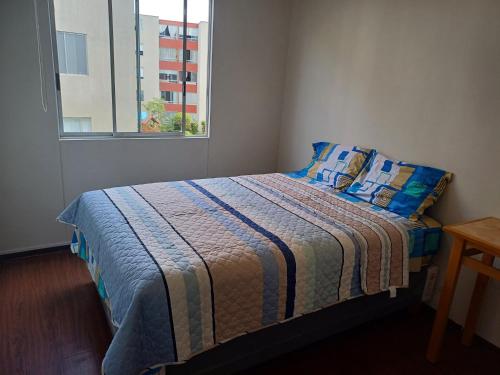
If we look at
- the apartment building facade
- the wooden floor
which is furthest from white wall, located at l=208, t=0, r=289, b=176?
the wooden floor

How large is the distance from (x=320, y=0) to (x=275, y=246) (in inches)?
98.1

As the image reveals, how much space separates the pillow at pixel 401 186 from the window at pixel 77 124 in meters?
2.20

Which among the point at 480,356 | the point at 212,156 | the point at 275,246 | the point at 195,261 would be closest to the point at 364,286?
the point at 275,246

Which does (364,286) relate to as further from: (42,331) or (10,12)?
(10,12)

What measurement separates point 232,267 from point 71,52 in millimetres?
2301

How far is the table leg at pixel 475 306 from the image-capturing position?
1.95 meters

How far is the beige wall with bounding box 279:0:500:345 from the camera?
2.01m

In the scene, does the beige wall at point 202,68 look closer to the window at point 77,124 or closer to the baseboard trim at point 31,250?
the window at point 77,124

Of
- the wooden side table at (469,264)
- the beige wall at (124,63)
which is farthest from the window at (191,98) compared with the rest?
the wooden side table at (469,264)

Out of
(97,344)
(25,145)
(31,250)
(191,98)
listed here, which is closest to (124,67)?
(191,98)

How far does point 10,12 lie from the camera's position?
2.41m

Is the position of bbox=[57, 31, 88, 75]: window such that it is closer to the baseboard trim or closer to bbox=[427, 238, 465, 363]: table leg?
the baseboard trim

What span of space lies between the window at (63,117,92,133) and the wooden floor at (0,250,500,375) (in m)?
1.23

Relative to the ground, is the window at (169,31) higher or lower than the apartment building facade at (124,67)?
higher
